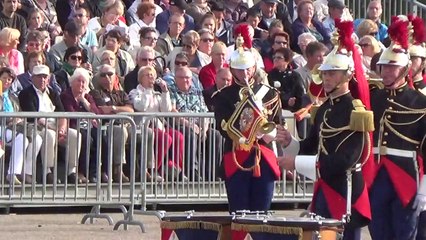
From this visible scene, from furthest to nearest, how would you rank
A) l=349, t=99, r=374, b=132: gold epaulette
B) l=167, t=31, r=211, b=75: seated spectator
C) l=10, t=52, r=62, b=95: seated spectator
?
1. l=167, t=31, r=211, b=75: seated spectator
2. l=10, t=52, r=62, b=95: seated spectator
3. l=349, t=99, r=374, b=132: gold epaulette

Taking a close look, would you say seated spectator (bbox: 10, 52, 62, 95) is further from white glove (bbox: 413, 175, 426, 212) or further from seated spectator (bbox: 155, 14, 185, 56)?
white glove (bbox: 413, 175, 426, 212)

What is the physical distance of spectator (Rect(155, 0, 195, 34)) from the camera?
59.5ft

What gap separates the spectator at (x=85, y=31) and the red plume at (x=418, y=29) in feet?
21.0

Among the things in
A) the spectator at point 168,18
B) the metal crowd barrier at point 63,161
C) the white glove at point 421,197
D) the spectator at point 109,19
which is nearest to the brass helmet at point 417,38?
the white glove at point 421,197

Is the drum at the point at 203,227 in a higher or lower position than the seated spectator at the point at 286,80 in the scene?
lower

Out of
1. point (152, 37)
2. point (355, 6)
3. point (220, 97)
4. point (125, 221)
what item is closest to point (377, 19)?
point (355, 6)

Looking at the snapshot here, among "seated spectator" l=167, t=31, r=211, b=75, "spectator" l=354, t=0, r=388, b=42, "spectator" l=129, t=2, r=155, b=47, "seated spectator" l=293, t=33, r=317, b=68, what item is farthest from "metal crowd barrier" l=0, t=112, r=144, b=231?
"spectator" l=354, t=0, r=388, b=42

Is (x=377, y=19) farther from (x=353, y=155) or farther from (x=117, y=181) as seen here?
(x=353, y=155)

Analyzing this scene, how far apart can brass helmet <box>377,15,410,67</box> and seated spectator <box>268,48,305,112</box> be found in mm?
5104

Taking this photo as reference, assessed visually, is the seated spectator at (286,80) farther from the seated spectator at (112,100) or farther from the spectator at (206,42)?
the seated spectator at (112,100)

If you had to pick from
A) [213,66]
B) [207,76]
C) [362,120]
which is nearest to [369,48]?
[213,66]

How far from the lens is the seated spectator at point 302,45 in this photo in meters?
17.4

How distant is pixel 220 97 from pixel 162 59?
17.3 feet

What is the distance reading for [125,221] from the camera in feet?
44.5
